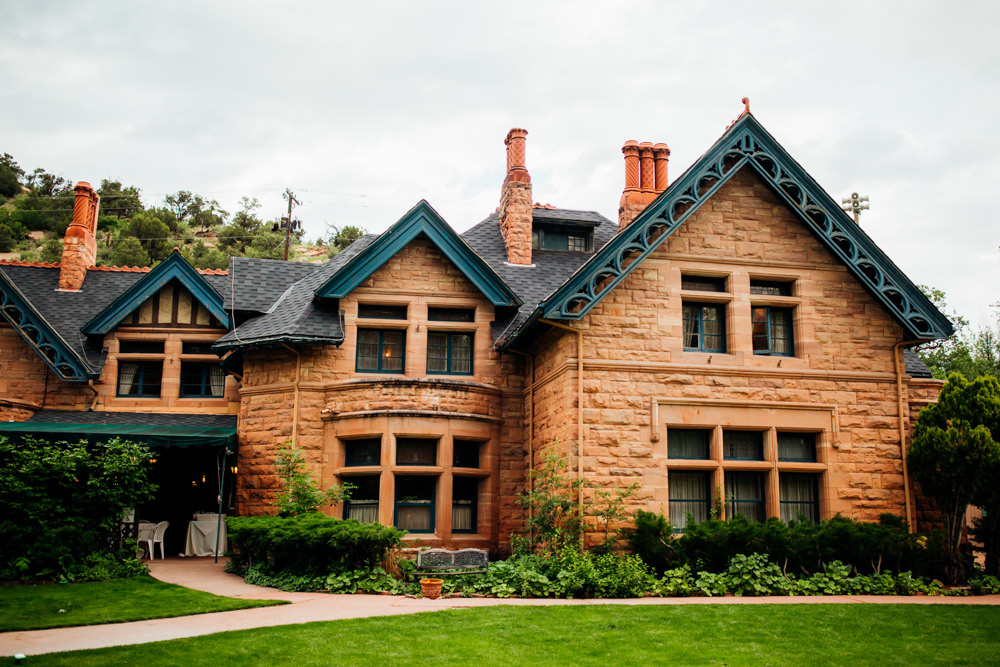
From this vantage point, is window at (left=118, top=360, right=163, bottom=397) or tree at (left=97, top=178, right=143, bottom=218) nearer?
window at (left=118, top=360, right=163, bottom=397)

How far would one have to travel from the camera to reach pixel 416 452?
53.6 feet

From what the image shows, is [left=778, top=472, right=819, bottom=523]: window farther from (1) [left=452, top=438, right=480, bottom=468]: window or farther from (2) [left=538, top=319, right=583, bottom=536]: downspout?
(1) [left=452, top=438, right=480, bottom=468]: window

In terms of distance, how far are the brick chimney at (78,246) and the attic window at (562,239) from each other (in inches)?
490

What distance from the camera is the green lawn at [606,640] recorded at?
27.0 feet

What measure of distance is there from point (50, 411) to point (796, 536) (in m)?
16.7

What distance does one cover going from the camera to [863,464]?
1471 cm

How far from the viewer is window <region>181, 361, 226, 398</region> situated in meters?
20.5

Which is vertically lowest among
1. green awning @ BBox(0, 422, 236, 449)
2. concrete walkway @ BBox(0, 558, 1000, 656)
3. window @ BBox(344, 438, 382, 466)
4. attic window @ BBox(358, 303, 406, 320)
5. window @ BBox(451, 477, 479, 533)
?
concrete walkway @ BBox(0, 558, 1000, 656)

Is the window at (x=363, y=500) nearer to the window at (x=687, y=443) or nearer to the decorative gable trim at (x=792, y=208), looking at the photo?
the decorative gable trim at (x=792, y=208)

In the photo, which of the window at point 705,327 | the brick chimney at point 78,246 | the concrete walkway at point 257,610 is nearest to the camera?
the concrete walkway at point 257,610

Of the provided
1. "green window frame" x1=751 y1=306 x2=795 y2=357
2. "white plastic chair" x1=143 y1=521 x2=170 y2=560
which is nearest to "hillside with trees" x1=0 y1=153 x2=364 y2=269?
"white plastic chair" x1=143 y1=521 x2=170 y2=560

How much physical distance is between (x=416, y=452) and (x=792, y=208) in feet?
28.5

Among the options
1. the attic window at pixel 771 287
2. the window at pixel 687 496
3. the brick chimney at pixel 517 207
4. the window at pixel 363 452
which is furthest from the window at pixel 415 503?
the attic window at pixel 771 287

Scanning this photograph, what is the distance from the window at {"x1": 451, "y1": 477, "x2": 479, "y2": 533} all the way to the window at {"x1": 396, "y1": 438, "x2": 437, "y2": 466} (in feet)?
2.74
